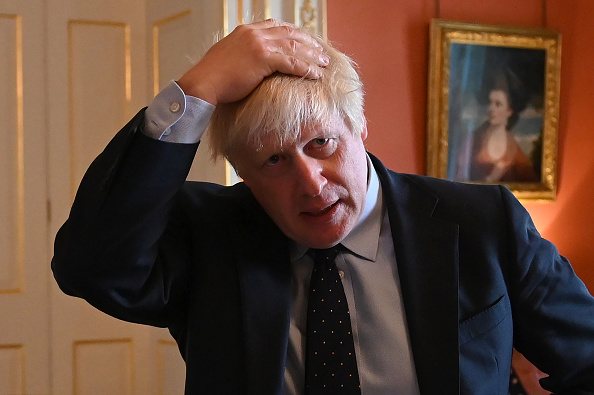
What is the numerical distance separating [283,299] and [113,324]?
2786mm

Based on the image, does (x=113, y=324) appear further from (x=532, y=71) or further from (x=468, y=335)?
(x=468, y=335)

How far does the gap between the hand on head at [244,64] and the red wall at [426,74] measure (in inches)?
79.2

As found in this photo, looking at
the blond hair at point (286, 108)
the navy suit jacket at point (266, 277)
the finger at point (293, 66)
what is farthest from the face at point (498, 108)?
the finger at point (293, 66)

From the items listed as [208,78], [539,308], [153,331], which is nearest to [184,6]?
[153,331]

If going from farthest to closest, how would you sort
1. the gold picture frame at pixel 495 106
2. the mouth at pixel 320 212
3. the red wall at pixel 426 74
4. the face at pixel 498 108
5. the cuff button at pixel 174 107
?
the face at pixel 498 108
the gold picture frame at pixel 495 106
the red wall at pixel 426 74
the mouth at pixel 320 212
the cuff button at pixel 174 107

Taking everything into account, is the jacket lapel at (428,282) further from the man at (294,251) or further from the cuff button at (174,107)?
the cuff button at (174,107)

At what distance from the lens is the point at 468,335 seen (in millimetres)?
1316

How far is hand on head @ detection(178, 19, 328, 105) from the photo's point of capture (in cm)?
125

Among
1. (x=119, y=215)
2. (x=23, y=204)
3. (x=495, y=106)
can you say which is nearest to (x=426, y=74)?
(x=495, y=106)

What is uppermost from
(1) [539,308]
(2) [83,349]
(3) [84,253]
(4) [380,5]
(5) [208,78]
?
(4) [380,5]

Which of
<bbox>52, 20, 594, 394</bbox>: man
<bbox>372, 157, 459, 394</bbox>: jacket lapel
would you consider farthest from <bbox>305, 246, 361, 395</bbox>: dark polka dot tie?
<bbox>372, 157, 459, 394</bbox>: jacket lapel

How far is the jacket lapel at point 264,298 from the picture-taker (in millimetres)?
1282

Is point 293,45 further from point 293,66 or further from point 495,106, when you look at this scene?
point 495,106

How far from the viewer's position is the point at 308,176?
50.5 inches
